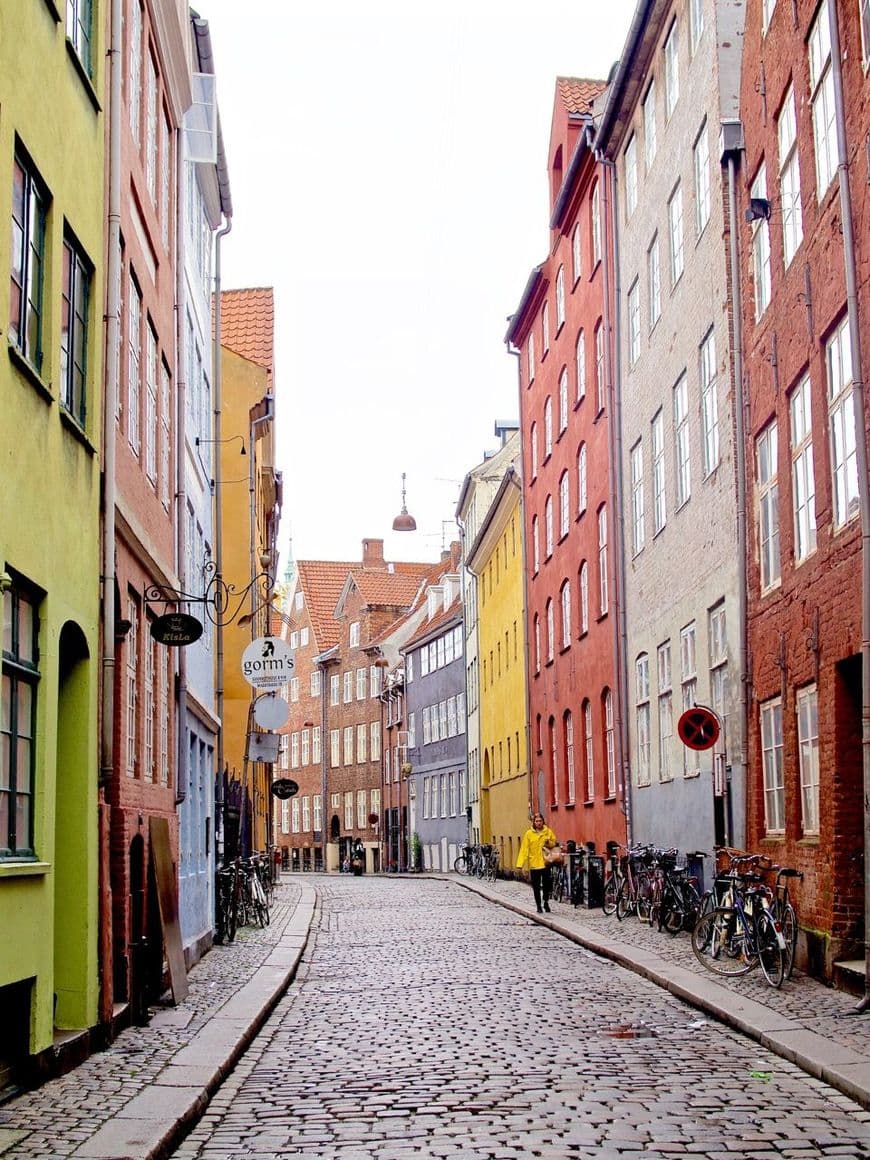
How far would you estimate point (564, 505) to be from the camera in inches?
1457

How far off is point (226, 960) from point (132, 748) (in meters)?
5.51

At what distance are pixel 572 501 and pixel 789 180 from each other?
1859 cm

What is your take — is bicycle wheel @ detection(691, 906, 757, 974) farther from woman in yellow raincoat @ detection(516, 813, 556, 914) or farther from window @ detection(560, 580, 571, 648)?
window @ detection(560, 580, 571, 648)

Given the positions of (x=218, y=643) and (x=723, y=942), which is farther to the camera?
(x=218, y=643)

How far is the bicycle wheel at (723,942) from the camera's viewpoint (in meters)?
15.5

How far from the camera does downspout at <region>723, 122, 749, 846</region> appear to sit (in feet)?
61.2

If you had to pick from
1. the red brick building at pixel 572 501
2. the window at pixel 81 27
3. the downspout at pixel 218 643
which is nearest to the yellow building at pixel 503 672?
the red brick building at pixel 572 501

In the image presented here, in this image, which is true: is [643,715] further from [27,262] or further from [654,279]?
[27,262]

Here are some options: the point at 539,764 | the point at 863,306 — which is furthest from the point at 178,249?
the point at 539,764

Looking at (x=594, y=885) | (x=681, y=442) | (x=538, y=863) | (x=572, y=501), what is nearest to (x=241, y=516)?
(x=572, y=501)

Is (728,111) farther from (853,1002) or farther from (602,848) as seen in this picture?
(602,848)

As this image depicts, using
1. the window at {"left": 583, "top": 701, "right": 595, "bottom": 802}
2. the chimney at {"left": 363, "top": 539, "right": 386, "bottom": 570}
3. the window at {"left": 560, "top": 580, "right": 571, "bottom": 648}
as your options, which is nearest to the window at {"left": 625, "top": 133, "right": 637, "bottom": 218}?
the window at {"left": 560, "top": 580, "right": 571, "bottom": 648}

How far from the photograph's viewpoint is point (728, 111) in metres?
21.0

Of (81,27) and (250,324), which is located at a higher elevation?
(250,324)
